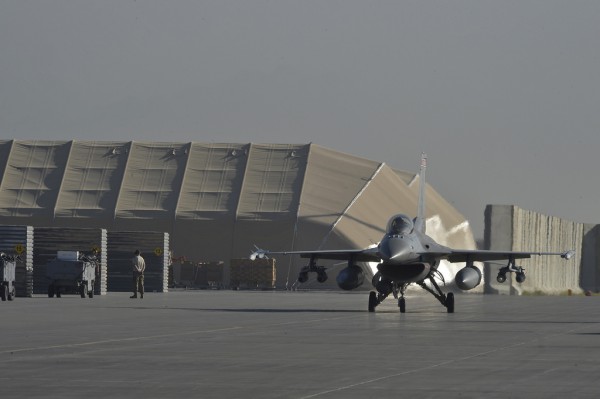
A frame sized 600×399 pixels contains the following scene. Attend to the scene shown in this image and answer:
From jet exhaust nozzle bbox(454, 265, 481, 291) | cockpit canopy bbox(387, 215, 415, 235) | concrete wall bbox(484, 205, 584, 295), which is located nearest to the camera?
cockpit canopy bbox(387, 215, 415, 235)

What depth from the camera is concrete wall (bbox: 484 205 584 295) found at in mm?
93312

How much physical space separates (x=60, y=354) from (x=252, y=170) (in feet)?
284

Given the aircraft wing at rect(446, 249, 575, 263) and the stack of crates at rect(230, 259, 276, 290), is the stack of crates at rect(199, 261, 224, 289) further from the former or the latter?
the aircraft wing at rect(446, 249, 575, 263)

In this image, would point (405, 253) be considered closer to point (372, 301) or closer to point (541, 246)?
point (372, 301)

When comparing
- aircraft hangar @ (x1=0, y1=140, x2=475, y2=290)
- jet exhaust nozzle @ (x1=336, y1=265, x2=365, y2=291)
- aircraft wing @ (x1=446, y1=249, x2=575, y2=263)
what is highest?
aircraft hangar @ (x1=0, y1=140, x2=475, y2=290)

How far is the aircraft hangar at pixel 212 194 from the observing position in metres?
103

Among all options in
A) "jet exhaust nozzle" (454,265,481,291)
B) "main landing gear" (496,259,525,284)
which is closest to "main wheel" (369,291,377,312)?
"jet exhaust nozzle" (454,265,481,291)

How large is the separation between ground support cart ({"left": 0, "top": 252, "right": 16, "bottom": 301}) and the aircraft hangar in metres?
50.1

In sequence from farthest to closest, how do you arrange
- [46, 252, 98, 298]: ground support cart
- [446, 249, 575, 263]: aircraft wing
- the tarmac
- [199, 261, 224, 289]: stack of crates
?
[199, 261, 224, 289]: stack of crates → [46, 252, 98, 298]: ground support cart → [446, 249, 575, 263]: aircraft wing → the tarmac

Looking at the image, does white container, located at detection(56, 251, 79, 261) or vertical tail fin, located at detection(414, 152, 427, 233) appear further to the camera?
white container, located at detection(56, 251, 79, 261)

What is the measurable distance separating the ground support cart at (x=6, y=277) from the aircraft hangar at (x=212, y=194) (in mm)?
50135

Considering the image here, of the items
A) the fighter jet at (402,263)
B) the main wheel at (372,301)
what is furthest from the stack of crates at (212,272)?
the main wheel at (372,301)

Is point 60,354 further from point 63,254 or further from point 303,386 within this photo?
point 63,254

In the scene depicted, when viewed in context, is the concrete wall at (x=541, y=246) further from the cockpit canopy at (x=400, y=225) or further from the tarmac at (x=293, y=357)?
the tarmac at (x=293, y=357)
